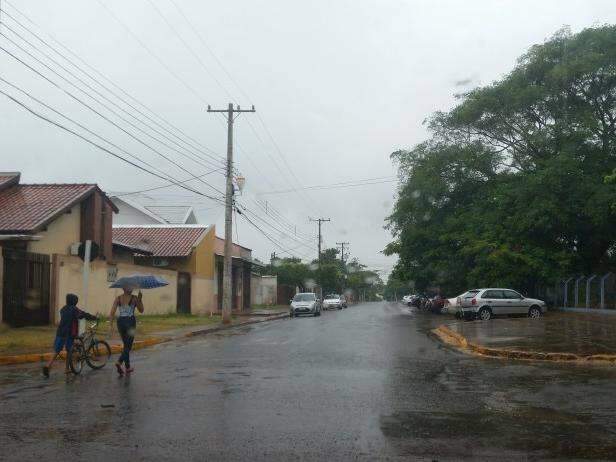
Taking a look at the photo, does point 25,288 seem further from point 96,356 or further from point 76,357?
point 76,357

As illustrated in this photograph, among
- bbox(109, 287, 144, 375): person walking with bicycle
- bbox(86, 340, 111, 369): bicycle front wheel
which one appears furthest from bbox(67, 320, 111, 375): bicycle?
bbox(109, 287, 144, 375): person walking with bicycle

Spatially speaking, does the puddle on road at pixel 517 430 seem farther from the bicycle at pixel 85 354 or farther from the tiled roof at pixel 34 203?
the tiled roof at pixel 34 203

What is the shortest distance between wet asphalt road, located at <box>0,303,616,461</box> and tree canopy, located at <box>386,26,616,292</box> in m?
25.6

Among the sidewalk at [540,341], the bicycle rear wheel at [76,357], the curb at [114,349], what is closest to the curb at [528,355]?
the sidewalk at [540,341]

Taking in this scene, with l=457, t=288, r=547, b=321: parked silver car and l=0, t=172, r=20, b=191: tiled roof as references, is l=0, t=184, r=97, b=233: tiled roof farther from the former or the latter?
l=457, t=288, r=547, b=321: parked silver car

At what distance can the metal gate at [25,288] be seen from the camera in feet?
71.4

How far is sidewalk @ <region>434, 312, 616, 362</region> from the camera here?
15.4 metres

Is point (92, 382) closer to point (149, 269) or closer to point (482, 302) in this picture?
point (149, 269)

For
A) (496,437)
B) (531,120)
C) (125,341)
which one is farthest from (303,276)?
(496,437)

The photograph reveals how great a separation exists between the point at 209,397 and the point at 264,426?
7.57 ft

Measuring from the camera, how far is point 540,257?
39.6 m

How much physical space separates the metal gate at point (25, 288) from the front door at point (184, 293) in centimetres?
1529

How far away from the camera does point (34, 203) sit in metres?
26.9

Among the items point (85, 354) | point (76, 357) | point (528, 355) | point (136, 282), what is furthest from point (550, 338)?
point (76, 357)
